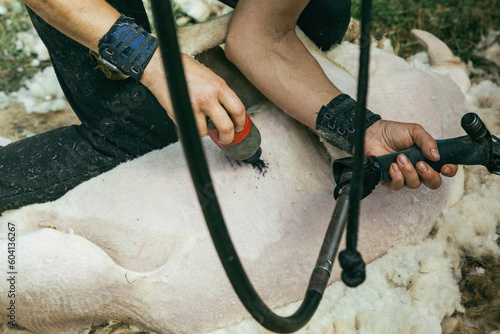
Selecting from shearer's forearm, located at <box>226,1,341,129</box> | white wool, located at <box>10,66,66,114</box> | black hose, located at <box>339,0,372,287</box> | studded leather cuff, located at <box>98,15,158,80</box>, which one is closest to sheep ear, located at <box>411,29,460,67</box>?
shearer's forearm, located at <box>226,1,341,129</box>

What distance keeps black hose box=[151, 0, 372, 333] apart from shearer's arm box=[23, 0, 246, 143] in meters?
0.44

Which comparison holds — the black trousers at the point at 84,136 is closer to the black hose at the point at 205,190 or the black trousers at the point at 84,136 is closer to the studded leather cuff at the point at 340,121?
the studded leather cuff at the point at 340,121

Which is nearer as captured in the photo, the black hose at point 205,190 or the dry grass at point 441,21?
the black hose at point 205,190

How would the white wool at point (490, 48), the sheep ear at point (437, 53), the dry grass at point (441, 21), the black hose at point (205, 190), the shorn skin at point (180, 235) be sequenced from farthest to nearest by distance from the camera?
the dry grass at point (441, 21), the white wool at point (490, 48), the sheep ear at point (437, 53), the shorn skin at point (180, 235), the black hose at point (205, 190)

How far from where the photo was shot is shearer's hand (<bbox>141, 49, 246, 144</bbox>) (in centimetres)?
104

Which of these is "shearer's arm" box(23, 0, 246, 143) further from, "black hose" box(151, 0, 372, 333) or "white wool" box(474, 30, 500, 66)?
"white wool" box(474, 30, 500, 66)

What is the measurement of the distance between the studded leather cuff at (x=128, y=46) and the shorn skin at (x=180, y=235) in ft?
1.15

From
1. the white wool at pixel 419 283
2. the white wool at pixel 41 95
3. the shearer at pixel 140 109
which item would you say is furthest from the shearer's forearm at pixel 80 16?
the white wool at pixel 41 95

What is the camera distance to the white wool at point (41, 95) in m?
2.17

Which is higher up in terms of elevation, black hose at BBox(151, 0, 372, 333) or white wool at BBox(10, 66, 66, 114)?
black hose at BBox(151, 0, 372, 333)

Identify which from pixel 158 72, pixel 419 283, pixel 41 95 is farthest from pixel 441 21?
pixel 41 95

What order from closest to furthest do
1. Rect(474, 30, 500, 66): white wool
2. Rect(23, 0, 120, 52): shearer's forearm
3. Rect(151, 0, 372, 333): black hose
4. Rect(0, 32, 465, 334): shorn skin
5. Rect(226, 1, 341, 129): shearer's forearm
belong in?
1. Rect(151, 0, 372, 333): black hose
2. Rect(23, 0, 120, 52): shearer's forearm
3. Rect(0, 32, 465, 334): shorn skin
4. Rect(226, 1, 341, 129): shearer's forearm
5. Rect(474, 30, 500, 66): white wool

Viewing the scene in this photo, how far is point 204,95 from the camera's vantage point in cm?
103

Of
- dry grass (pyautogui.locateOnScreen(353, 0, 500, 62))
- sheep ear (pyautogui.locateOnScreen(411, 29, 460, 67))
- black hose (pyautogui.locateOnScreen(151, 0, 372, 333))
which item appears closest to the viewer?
black hose (pyautogui.locateOnScreen(151, 0, 372, 333))
